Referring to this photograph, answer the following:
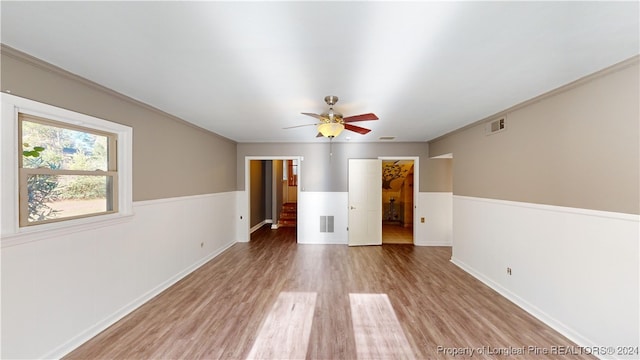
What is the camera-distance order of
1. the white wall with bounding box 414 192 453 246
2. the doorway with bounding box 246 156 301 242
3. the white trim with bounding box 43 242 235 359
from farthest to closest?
the doorway with bounding box 246 156 301 242 < the white wall with bounding box 414 192 453 246 < the white trim with bounding box 43 242 235 359

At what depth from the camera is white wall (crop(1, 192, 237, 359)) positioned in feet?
5.94

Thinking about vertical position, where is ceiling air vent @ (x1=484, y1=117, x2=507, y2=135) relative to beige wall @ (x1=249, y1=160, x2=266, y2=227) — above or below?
above

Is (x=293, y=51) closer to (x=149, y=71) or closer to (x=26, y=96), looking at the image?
(x=149, y=71)

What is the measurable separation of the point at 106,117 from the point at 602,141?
15.4 ft

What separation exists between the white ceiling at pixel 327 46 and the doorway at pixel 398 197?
5.22 m

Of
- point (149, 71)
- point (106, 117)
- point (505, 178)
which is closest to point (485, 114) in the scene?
point (505, 178)

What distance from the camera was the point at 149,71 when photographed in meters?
2.10

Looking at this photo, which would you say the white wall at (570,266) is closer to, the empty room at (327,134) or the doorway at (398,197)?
the empty room at (327,134)

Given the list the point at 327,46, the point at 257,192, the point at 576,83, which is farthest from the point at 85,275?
the point at 257,192

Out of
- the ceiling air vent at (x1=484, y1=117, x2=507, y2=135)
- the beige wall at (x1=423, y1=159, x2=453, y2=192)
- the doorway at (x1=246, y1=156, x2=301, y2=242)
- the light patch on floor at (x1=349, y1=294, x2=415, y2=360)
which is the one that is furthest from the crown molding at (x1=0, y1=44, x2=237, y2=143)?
the beige wall at (x1=423, y1=159, x2=453, y2=192)

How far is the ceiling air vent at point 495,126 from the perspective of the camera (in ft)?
10.8

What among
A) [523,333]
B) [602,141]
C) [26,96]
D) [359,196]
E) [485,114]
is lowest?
[523,333]

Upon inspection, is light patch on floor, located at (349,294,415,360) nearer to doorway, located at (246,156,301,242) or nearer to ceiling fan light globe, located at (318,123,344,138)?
ceiling fan light globe, located at (318,123,344,138)

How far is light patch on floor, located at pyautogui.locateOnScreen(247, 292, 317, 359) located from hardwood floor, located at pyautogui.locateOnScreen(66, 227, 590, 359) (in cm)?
2
